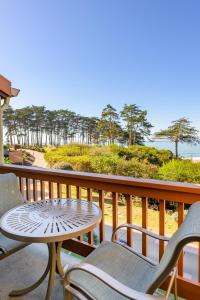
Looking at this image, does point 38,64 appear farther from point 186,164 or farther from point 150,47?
point 186,164

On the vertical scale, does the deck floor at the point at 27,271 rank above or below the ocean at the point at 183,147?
below

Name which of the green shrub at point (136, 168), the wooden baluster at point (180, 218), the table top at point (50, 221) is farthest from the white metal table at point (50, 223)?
the green shrub at point (136, 168)

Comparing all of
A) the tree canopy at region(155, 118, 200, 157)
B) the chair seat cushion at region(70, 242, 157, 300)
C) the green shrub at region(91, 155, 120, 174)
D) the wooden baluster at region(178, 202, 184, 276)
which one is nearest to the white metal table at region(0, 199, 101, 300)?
the chair seat cushion at region(70, 242, 157, 300)

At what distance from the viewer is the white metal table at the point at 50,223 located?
1398 mm

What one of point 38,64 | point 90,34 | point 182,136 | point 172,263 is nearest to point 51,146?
point 38,64

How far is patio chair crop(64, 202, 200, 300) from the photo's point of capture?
98 cm

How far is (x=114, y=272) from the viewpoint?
139cm

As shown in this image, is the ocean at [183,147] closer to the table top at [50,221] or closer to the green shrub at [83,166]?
the green shrub at [83,166]

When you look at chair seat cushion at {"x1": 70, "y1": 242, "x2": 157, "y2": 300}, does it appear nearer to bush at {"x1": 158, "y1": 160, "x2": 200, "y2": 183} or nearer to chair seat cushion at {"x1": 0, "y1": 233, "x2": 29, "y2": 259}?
chair seat cushion at {"x1": 0, "y1": 233, "x2": 29, "y2": 259}

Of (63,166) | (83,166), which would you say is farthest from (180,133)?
(63,166)

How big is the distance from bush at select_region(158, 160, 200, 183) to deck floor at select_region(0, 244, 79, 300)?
6.24m

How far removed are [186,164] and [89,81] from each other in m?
8.03

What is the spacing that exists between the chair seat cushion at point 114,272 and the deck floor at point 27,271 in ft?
2.12

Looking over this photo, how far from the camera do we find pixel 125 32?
9734 millimetres
